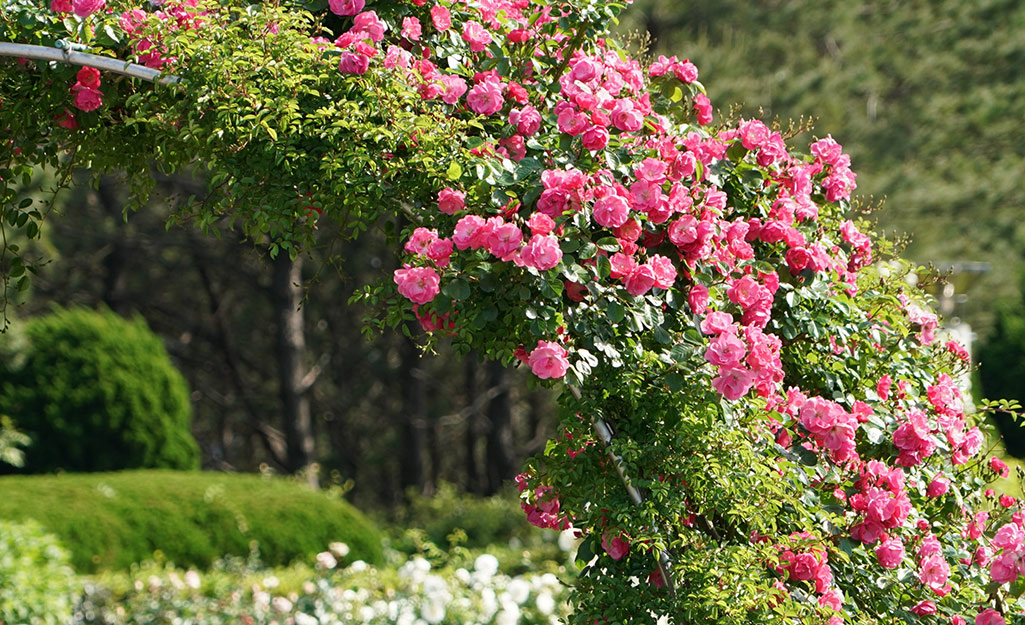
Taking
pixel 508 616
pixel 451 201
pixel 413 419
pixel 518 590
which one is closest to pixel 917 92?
pixel 413 419

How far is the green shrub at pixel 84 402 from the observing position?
31.0ft

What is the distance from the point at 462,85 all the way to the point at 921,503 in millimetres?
1663

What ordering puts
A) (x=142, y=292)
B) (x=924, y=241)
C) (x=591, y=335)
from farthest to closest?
(x=142, y=292) → (x=924, y=241) → (x=591, y=335)

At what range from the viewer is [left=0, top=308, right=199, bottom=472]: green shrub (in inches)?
372

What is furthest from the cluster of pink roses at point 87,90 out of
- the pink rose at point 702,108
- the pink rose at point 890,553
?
the pink rose at point 890,553

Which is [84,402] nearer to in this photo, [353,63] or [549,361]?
[353,63]

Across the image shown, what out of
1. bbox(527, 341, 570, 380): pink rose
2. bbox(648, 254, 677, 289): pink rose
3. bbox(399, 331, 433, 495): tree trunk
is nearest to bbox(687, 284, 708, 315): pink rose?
bbox(648, 254, 677, 289): pink rose

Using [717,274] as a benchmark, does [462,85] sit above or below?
above

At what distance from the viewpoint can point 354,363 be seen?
54.1 ft

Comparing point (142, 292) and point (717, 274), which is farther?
point (142, 292)

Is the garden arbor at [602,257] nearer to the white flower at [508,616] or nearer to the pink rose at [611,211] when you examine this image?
the pink rose at [611,211]

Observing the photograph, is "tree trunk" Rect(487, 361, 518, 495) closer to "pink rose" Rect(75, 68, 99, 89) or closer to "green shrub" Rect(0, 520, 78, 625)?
"green shrub" Rect(0, 520, 78, 625)

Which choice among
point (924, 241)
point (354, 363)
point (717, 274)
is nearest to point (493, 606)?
point (717, 274)

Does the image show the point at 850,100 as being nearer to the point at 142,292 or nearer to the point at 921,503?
the point at 142,292
